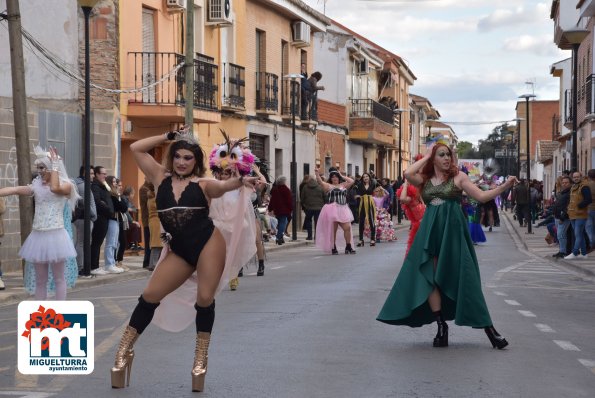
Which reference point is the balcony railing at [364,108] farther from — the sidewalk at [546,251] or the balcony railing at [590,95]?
the balcony railing at [590,95]

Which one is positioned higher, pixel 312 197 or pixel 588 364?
pixel 312 197

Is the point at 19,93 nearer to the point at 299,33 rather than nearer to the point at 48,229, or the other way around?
the point at 48,229

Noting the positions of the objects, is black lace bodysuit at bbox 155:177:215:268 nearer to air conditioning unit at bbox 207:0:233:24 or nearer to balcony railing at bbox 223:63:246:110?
air conditioning unit at bbox 207:0:233:24

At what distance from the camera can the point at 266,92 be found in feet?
123

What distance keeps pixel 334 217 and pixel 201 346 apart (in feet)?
58.4

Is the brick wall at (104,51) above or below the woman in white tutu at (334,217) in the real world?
above

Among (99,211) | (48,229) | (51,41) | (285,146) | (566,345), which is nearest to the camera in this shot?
(566,345)

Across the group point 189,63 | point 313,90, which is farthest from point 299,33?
point 189,63

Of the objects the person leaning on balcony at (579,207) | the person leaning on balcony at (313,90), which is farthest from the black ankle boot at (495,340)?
the person leaning on balcony at (313,90)

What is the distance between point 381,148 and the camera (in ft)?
210

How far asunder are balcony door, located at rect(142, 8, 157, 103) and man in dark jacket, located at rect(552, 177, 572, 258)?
9660 mm

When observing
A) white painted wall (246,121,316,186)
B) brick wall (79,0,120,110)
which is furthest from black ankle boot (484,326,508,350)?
white painted wall (246,121,316,186)

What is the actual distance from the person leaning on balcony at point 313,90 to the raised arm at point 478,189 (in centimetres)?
3022

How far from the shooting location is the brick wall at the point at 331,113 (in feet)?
155
